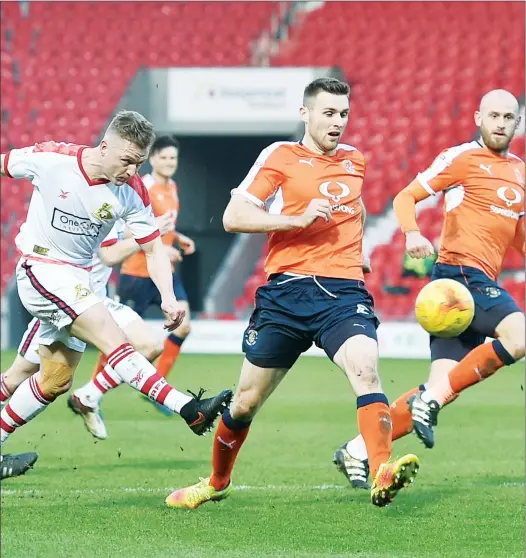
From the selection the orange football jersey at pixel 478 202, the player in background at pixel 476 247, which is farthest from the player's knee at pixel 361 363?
the orange football jersey at pixel 478 202

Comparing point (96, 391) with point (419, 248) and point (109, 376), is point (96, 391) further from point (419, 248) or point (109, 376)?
point (419, 248)

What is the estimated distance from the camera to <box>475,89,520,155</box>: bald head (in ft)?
24.0

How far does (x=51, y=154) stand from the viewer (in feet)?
20.8

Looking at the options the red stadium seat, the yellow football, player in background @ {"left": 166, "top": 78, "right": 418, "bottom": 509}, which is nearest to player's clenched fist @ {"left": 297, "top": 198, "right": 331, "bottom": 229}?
player in background @ {"left": 166, "top": 78, "right": 418, "bottom": 509}

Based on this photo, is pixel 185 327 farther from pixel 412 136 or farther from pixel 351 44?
pixel 351 44

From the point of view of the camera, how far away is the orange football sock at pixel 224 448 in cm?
642

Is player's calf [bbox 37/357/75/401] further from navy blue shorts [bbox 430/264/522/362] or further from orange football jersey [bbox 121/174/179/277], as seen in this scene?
orange football jersey [bbox 121/174/179/277]

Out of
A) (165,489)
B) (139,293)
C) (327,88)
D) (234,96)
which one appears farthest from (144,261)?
(234,96)

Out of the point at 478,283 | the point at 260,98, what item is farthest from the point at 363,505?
the point at 260,98

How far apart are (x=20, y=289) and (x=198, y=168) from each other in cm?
1734

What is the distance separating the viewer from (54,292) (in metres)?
6.21

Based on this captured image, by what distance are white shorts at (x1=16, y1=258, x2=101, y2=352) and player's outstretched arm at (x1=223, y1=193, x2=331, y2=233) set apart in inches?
36.1

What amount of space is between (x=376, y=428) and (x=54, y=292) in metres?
1.88

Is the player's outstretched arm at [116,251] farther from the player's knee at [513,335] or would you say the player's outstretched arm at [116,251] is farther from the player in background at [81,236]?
the player's knee at [513,335]
